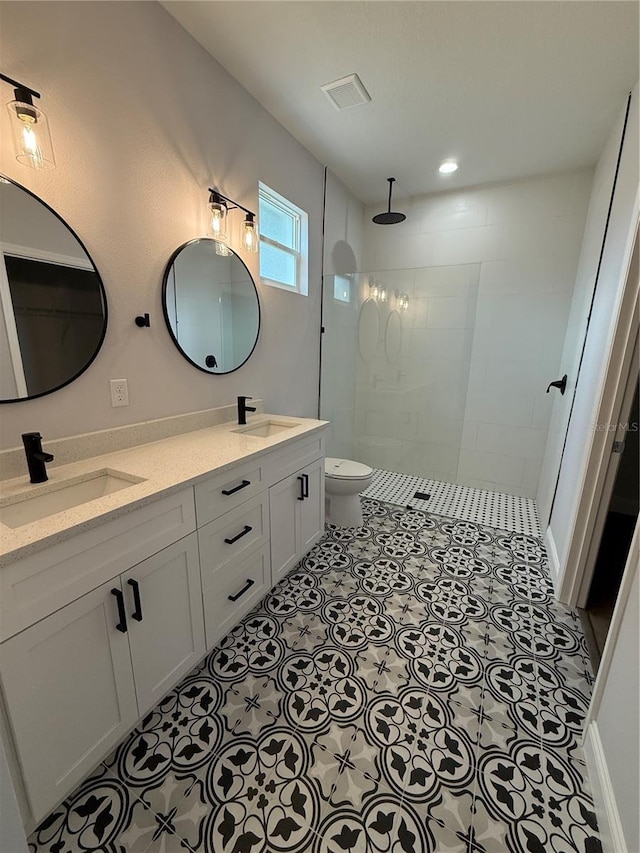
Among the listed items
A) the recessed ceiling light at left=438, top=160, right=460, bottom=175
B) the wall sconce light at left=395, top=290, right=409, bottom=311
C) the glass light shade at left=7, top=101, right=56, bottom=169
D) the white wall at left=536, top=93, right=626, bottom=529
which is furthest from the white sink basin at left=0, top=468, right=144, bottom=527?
the recessed ceiling light at left=438, top=160, right=460, bottom=175

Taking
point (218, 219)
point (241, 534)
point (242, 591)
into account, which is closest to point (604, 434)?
point (241, 534)

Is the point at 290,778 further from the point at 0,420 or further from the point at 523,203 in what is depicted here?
the point at 523,203

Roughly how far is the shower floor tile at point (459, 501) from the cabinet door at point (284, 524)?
1.29m

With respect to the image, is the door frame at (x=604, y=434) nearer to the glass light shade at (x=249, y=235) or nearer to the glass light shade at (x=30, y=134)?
the glass light shade at (x=249, y=235)

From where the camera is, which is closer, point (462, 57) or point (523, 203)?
point (462, 57)

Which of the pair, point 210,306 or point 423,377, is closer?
point 210,306

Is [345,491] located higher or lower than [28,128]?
lower

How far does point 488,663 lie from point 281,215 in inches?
117

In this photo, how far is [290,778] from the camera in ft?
3.71

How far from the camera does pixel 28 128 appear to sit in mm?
1163

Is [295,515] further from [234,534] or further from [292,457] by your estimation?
[234,534]

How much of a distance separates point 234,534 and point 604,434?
179 centimetres

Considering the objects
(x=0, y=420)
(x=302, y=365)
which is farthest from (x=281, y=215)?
(x=0, y=420)

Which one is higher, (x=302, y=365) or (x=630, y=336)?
(x=630, y=336)
